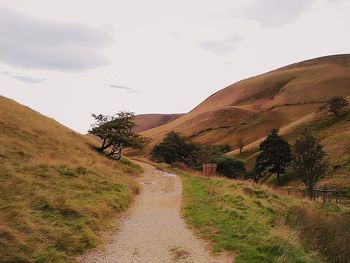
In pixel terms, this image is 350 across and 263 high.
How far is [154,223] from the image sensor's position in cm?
1425

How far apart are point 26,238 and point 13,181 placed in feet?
19.1

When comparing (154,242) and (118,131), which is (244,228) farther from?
(118,131)

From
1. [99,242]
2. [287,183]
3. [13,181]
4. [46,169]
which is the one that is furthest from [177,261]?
[287,183]

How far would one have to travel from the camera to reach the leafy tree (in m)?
62.2

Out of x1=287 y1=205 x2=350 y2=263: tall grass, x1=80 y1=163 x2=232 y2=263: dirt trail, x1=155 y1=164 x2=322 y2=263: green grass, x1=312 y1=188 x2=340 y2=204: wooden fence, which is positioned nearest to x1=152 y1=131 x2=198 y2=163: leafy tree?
x1=312 y1=188 x2=340 y2=204: wooden fence

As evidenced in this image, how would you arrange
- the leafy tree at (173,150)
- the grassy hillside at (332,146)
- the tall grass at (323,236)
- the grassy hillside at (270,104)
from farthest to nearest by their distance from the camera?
the grassy hillside at (270,104)
the leafy tree at (173,150)
the grassy hillside at (332,146)
the tall grass at (323,236)

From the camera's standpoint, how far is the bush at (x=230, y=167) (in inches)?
2119

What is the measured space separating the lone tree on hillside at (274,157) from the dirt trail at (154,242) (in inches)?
1554

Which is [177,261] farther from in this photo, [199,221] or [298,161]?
[298,161]

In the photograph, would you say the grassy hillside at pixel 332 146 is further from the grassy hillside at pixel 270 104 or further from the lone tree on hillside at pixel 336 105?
the grassy hillside at pixel 270 104

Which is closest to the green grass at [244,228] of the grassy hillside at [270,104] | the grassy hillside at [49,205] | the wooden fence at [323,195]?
the grassy hillside at [49,205]

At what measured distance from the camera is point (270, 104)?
145 m

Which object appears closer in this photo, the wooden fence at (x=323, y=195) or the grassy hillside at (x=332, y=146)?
the wooden fence at (x=323, y=195)

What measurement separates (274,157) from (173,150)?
1798cm
